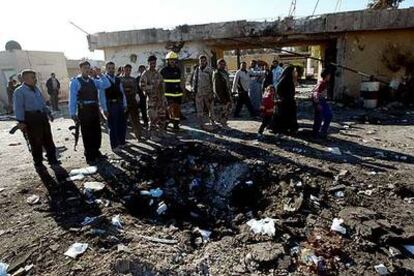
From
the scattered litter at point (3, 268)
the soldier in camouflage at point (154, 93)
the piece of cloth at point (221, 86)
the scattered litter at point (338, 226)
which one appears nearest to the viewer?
the scattered litter at point (3, 268)

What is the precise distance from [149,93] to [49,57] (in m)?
16.5

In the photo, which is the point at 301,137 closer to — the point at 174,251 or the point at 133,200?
the point at 133,200

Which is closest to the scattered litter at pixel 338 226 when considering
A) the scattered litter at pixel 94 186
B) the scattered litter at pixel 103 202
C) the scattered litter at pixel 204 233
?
the scattered litter at pixel 204 233

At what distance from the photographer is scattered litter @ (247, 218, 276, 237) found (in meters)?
3.38

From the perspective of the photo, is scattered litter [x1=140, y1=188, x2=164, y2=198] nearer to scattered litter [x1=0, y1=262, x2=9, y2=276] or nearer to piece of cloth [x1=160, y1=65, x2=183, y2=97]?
scattered litter [x1=0, y1=262, x2=9, y2=276]

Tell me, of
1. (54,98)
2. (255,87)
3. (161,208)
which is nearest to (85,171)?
(161,208)

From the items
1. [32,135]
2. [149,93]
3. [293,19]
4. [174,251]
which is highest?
[293,19]

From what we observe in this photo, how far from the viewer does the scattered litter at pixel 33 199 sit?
4.07 metres

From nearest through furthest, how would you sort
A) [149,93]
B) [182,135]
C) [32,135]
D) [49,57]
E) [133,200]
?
1. [133,200]
2. [32,135]
3. [149,93]
4. [182,135]
5. [49,57]

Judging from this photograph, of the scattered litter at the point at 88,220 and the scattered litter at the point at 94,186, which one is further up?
the scattered litter at the point at 94,186

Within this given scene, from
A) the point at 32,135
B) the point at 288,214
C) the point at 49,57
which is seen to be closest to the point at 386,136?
the point at 288,214

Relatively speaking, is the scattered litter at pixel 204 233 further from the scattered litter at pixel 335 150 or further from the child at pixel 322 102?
the child at pixel 322 102

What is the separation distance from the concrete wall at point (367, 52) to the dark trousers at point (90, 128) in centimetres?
780

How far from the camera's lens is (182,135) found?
676cm
